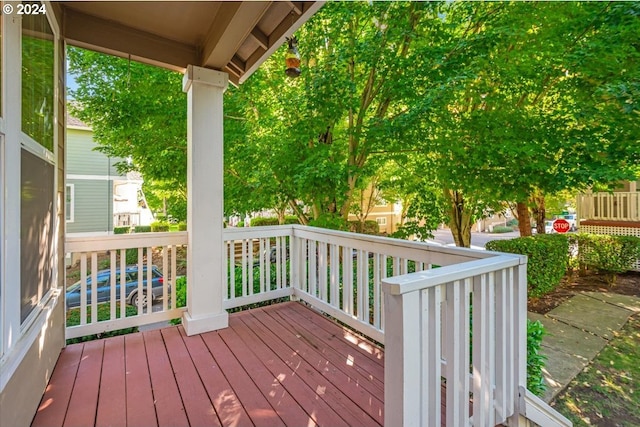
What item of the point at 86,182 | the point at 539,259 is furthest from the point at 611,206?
the point at 86,182

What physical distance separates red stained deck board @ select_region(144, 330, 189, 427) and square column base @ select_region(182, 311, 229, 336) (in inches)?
9.9

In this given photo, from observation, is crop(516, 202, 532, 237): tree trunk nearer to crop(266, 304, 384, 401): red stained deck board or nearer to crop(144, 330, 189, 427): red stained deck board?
crop(266, 304, 384, 401): red stained deck board

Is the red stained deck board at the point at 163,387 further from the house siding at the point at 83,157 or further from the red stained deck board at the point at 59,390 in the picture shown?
the house siding at the point at 83,157

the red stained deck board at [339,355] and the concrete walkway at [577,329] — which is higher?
the red stained deck board at [339,355]

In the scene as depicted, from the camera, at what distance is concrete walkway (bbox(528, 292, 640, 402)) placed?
366cm

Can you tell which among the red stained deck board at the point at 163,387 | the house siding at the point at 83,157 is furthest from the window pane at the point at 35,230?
the house siding at the point at 83,157

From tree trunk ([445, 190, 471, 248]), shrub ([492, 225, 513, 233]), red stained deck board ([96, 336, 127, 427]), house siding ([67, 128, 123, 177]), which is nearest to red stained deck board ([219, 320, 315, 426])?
red stained deck board ([96, 336, 127, 427])

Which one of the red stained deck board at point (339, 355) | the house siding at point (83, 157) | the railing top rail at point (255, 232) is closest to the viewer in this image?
the red stained deck board at point (339, 355)

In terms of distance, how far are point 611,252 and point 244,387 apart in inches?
352

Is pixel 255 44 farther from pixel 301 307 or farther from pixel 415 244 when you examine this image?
pixel 301 307

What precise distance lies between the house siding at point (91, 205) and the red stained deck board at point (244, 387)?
8.91 meters

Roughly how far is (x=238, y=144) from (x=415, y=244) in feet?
14.1

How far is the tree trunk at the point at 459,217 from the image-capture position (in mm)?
7414

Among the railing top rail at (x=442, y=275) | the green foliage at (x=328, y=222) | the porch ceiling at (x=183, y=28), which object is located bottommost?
the railing top rail at (x=442, y=275)
